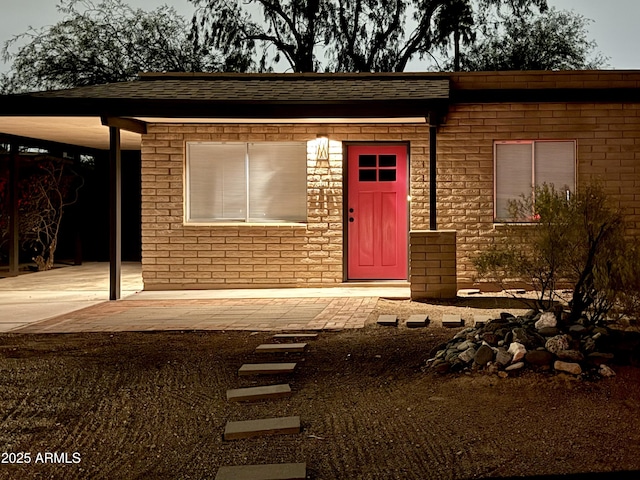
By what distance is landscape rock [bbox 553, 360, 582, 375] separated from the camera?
18.7ft

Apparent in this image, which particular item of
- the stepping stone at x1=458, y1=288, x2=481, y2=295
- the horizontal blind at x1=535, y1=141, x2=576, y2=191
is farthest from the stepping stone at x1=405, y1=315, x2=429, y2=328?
the horizontal blind at x1=535, y1=141, x2=576, y2=191

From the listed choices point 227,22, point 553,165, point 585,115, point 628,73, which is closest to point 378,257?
point 553,165

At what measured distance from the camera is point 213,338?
26.9 feet

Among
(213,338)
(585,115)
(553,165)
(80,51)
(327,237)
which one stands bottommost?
(213,338)

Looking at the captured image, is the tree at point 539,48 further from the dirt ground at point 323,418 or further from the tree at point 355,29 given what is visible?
the dirt ground at point 323,418

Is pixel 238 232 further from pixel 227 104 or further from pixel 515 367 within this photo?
pixel 515 367

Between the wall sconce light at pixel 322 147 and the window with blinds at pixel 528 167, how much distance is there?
2771mm

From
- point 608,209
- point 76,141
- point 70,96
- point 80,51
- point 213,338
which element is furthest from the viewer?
point 80,51

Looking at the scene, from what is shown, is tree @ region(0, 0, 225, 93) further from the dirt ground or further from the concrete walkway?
the dirt ground

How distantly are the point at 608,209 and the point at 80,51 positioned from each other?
3057 centimetres

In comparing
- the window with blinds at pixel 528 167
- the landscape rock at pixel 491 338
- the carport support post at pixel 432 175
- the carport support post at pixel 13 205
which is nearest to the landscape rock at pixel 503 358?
the landscape rock at pixel 491 338

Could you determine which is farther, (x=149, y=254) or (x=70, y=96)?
(x=149, y=254)

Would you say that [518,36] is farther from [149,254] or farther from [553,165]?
→ [149,254]

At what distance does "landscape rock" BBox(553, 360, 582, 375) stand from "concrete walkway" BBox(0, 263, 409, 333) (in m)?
3.25
